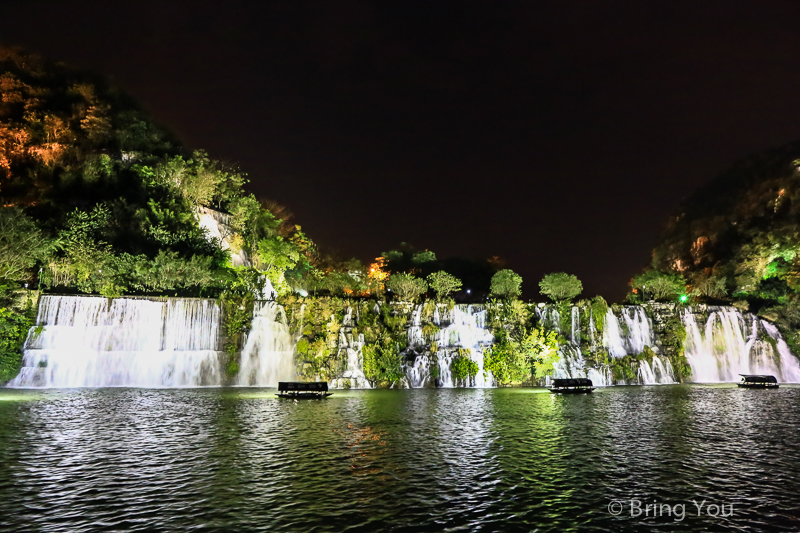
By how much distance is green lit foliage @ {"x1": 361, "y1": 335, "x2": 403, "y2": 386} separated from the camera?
3834cm

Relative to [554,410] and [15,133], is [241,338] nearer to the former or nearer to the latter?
[554,410]

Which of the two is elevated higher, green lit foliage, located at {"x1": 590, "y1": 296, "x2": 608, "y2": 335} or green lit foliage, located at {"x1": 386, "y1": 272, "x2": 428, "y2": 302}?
green lit foliage, located at {"x1": 386, "y1": 272, "x2": 428, "y2": 302}

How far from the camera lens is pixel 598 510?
8.47m

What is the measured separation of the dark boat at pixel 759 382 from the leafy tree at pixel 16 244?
50.8 meters

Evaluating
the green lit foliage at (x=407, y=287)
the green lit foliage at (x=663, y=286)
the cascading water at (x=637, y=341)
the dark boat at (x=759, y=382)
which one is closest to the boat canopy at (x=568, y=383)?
the dark boat at (x=759, y=382)

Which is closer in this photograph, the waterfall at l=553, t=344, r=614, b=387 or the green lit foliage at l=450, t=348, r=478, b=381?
the green lit foliage at l=450, t=348, r=478, b=381

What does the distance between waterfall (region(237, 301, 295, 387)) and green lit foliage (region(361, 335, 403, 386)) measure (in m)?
5.73

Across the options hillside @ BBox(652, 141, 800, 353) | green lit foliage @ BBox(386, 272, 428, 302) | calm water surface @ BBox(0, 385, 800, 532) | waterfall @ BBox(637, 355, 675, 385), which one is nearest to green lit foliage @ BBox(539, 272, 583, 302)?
waterfall @ BBox(637, 355, 675, 385)

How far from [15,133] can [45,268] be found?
2015cm

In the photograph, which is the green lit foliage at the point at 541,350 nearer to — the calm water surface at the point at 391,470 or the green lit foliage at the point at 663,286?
the calm water surface at the point at 391,470

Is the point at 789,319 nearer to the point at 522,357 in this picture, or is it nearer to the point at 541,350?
the point at 541,350

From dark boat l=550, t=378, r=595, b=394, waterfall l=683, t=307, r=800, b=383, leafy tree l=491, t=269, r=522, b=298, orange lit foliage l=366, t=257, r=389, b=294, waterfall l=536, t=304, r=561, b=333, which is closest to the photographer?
dark boat l=550, t=378, r=595, b=394

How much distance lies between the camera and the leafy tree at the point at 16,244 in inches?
1304

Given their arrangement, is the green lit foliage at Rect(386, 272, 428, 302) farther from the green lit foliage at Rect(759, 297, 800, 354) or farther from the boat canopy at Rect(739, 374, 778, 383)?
the green lit foliage at Rect(759, 297, 800, 354)
